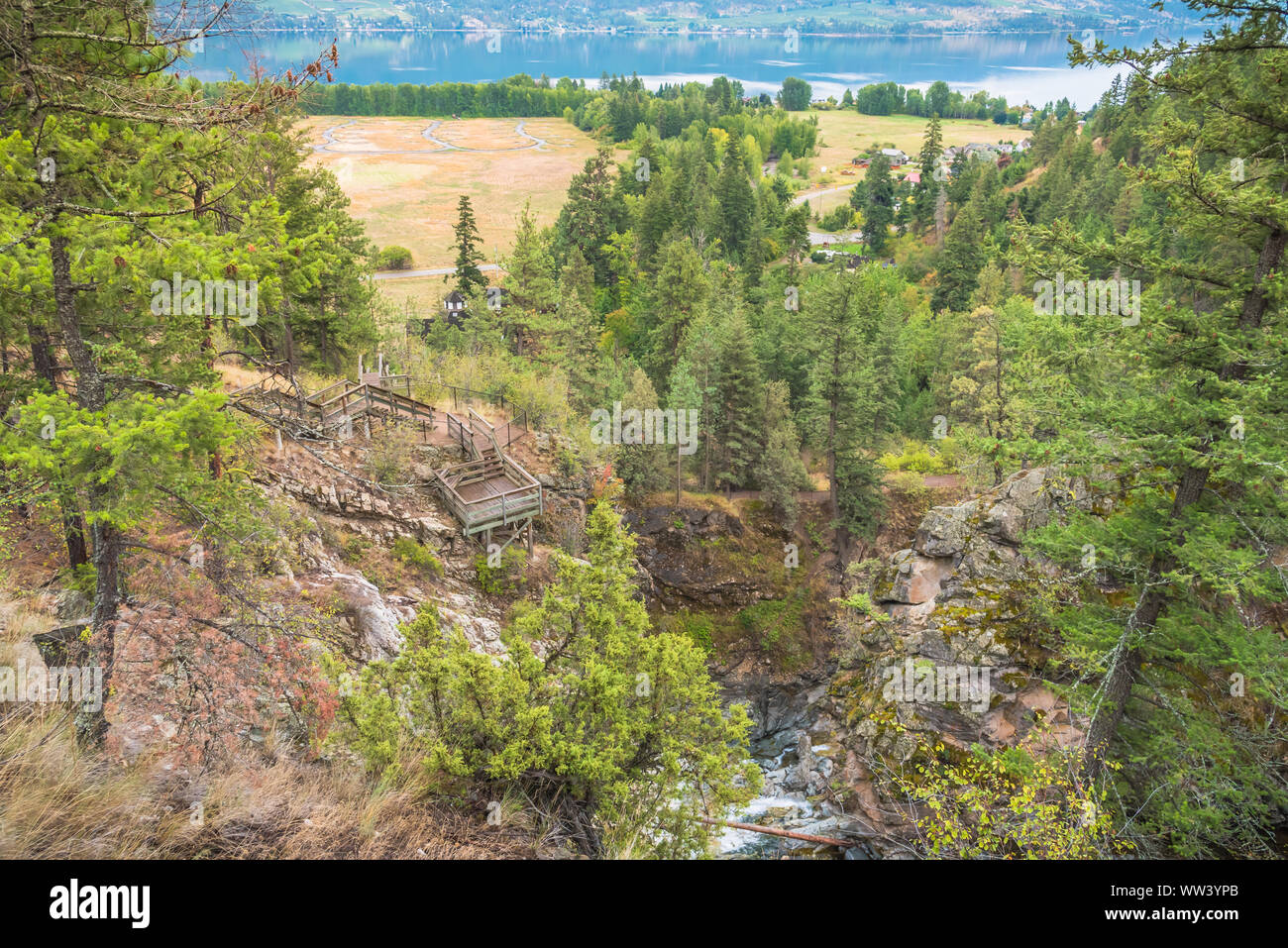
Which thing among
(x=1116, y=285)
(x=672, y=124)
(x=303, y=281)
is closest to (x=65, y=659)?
(x=303, y=281)

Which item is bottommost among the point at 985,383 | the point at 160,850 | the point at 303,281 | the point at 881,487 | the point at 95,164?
the point at 881,487

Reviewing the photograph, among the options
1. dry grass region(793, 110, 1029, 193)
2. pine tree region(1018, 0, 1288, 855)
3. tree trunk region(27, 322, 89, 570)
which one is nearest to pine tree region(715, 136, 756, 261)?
dry grass region(793, 110, 1029, 193)

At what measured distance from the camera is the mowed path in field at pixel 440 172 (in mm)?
81875

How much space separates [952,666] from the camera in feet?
65.6

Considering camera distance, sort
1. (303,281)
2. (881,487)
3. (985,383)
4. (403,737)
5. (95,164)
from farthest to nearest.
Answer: (881,487)
(985,383)
(403,737)
(303,281)
(95,164)

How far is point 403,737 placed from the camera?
9.23 meters

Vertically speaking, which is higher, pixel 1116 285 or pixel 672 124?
pixel 672 124

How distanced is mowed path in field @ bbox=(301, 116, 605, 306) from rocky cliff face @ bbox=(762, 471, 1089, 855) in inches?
1979

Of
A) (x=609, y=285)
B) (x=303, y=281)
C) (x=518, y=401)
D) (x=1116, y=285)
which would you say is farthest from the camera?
(x=609, y=285)

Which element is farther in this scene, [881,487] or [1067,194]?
[1067,194]

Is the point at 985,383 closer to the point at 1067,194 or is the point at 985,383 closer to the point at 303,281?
the point at 303,281

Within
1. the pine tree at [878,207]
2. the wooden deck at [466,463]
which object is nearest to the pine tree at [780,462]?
the wooden deck at [466,463]

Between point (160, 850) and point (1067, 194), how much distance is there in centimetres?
7827

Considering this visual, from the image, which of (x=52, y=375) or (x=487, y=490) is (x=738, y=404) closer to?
(x=487, y=490)
